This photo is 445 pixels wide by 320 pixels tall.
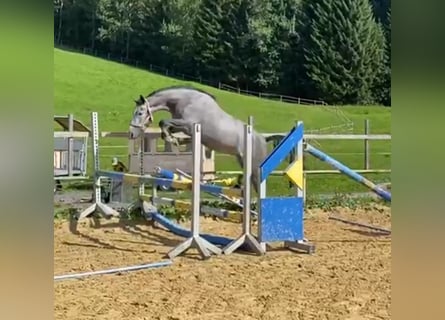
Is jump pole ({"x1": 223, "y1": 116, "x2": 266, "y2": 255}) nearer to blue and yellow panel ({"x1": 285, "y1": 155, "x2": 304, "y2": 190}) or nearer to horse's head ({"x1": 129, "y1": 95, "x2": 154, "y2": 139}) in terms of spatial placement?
blue and yellow panel ({"x1": 285, "y1": 155, "x2": 304, "y2": 190})

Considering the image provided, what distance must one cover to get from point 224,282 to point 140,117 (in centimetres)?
222

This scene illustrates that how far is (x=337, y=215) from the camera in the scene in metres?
4.96

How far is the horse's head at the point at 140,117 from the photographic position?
15.3ft

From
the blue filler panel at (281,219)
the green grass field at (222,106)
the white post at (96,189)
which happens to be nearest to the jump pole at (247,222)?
the blue filler panel at (281,219)

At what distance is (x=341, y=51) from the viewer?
1372cm

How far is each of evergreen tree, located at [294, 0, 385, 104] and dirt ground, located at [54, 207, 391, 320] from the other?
25.8ft

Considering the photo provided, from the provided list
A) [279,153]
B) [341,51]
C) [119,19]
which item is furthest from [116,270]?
[119,19]

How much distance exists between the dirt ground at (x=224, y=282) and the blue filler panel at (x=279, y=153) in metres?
0.45

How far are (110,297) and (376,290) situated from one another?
1.04 metres

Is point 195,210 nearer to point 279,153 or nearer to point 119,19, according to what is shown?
point 279,153

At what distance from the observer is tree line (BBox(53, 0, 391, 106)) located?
42.5 feet
